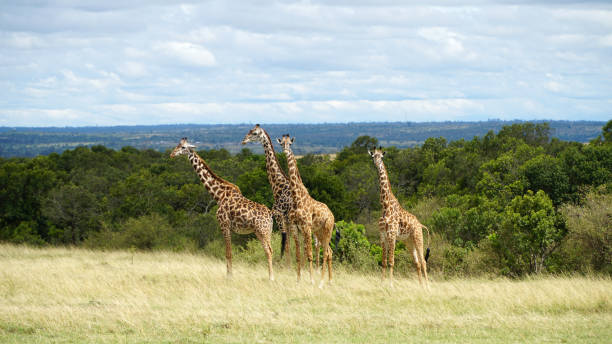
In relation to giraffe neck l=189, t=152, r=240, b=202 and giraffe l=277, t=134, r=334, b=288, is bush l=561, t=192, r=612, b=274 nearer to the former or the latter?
giraffe l=277, t=134, r=334, b=288

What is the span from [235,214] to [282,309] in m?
3.49

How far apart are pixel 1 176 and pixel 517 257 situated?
29.7 meters

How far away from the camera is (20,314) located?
11.5 metres

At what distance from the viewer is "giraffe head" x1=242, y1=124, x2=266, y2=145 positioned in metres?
15.0

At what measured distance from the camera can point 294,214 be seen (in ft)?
46.1

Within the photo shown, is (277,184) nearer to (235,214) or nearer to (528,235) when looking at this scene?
(235,214)

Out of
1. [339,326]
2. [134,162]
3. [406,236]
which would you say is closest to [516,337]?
[339,326]

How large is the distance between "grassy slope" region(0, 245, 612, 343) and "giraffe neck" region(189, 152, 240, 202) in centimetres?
213

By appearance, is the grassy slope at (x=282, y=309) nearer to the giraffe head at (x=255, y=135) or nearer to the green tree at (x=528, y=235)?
the green tree at (x=528, y=235)

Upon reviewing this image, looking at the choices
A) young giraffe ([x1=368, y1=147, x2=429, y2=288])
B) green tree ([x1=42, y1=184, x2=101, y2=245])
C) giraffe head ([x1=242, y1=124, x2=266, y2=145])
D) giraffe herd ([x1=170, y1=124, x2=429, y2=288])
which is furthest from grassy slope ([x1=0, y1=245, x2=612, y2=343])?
green tree ([x1=42, y1=184, x2=101, y2=245])

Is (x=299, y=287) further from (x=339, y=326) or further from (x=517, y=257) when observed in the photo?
(x=517, y=257)

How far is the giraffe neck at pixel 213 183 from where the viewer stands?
51.1ft

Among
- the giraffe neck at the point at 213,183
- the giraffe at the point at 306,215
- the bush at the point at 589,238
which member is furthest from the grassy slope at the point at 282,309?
the bush at the point at 589,238

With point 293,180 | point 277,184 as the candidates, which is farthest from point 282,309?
point 277,184
